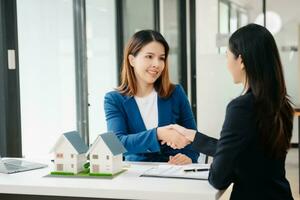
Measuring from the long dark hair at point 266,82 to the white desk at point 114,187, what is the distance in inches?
9.9

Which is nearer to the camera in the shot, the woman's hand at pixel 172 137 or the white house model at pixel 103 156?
the white house model at pixel 103 156

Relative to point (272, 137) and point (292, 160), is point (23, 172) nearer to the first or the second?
point (272, 137)

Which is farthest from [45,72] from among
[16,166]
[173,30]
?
[173,30]

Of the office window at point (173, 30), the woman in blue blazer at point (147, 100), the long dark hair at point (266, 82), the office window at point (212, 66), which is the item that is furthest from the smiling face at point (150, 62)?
the office window at point (212, 66)

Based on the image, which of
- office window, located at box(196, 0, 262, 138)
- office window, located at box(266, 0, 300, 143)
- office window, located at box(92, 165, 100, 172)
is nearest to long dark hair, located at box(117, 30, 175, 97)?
office window, located at box(92, 165, 100, 172)

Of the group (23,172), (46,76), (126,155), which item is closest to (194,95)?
(46,76)

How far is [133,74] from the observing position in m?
2.32

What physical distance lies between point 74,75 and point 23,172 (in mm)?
1963

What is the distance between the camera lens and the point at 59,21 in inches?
137

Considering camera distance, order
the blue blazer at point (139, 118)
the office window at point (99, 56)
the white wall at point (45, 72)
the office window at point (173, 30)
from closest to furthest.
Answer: the blue blazer at point (139, 118) < the white wall at point (45, 72) < the office window at point (99, 56) < the office window at point (173, 30)

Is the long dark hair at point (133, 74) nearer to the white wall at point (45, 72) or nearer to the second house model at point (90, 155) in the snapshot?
the second house model at point (90, 155)

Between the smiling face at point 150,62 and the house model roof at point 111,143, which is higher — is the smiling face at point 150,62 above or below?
above

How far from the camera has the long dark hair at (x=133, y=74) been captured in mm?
2250

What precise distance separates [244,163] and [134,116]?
33.0 inches
